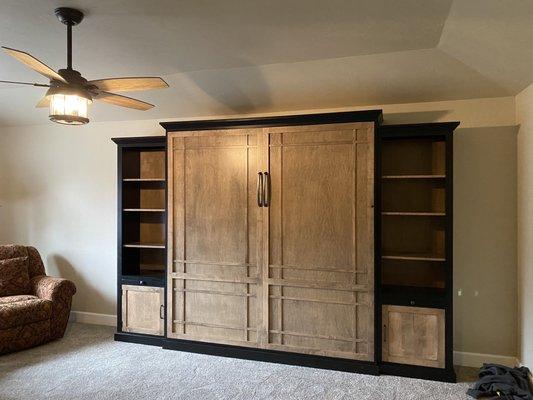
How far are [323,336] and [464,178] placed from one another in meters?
1.90

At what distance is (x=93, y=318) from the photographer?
4.65 metres

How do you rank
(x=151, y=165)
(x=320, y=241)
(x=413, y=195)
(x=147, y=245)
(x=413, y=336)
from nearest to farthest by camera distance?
(x=413, y=336)
(x=320, y=241)
(x=413, y=195)
(x=147, y=245)
(x=151, y=165)

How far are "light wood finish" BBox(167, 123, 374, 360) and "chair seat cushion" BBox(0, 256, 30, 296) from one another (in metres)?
1.71

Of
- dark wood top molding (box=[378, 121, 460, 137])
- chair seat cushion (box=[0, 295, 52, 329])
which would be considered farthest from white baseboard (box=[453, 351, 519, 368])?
chair seat cushion (box=[0, 295, 52, 329])

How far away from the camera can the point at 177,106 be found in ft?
13.6

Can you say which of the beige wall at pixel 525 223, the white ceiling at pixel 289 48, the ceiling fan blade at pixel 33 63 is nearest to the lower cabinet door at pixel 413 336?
the beige wall at pixel 525 223

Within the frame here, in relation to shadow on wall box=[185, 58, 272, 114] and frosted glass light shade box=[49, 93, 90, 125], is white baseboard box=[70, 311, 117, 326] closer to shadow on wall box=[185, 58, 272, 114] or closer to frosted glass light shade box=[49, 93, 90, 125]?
shadow on wall box=[185, 58, 272, 114]

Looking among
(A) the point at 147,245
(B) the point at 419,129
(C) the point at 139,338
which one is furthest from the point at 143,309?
(B) the point at 419,129

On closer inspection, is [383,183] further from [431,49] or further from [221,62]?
[221,62]

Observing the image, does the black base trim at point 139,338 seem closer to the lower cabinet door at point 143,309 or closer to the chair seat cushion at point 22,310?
the lower cabinet door at point 143,309

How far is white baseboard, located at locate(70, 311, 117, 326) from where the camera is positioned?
457cm

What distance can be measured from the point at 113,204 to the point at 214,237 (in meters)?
1.62

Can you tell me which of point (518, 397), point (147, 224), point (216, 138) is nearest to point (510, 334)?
point (518, 397)

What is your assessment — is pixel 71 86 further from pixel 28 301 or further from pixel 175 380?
pixel 28 301
